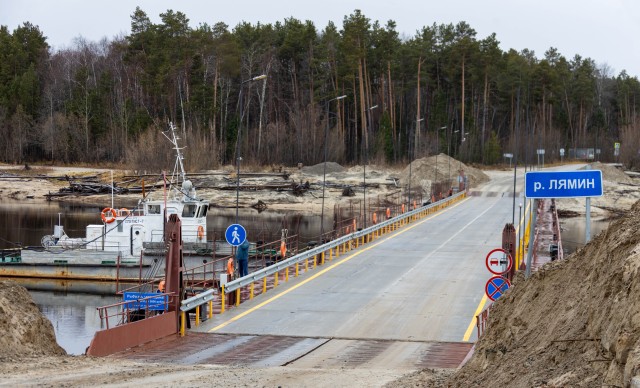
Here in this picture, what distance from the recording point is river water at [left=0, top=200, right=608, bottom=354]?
32781 millimetres

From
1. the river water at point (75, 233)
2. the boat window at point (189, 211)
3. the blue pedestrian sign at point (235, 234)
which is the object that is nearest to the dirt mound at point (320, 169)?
the river water at point (75, 233)

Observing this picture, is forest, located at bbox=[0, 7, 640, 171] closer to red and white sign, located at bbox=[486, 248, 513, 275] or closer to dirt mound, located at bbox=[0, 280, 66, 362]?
red and white sign, located at bbox=[486, 248, 513, 275]

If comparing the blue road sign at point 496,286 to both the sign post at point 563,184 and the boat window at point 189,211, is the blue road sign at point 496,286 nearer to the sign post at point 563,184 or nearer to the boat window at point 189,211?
the sign post at point 563,184

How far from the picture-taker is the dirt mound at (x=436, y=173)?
305 ft

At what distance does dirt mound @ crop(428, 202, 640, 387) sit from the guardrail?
36.4 ft

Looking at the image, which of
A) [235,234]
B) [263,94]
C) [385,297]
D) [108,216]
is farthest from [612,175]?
[235,234]

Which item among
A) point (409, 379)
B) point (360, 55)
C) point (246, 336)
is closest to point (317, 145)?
point (360, 55)

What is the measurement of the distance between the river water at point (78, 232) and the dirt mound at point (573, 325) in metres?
7.01

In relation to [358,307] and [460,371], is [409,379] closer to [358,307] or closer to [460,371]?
[460,371]

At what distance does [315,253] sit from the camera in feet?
113

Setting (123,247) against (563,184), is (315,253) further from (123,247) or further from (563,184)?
(563,184)

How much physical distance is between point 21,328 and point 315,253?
57.5 feet

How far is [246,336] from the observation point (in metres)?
22.6

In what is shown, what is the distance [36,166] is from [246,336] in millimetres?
90749
